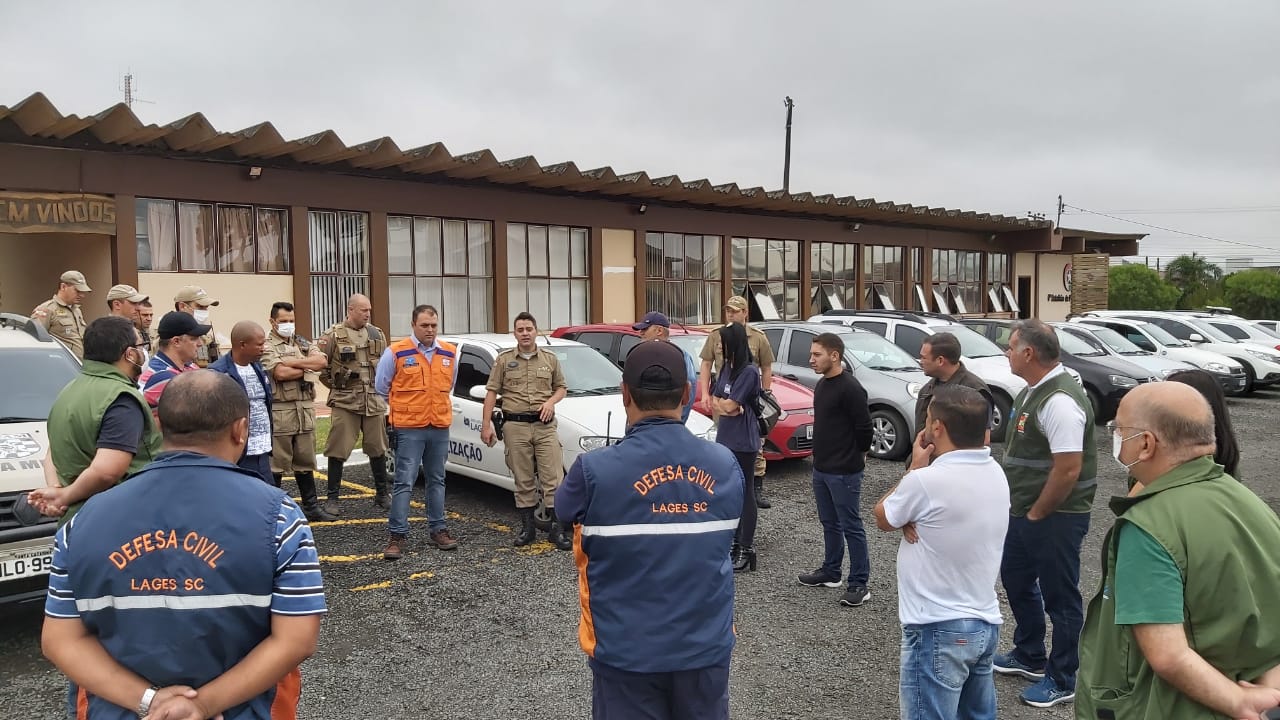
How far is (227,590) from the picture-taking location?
1968 millimetres

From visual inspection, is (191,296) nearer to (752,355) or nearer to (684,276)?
(752,355)

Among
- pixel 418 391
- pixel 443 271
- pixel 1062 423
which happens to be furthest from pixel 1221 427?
pixel 443 271

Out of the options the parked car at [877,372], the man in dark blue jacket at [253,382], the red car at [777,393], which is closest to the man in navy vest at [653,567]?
the man in dark blue jacket at [253,382]

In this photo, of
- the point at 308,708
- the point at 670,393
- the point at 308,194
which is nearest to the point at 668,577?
the point at 670,393

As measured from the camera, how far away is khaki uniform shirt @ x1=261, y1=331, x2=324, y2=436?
23.7ft

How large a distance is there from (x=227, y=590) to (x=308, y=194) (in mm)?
12845

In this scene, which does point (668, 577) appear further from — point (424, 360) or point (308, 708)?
point (424, 360)

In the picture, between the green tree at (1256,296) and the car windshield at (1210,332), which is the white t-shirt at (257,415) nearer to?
the car windshield at (1210,332)

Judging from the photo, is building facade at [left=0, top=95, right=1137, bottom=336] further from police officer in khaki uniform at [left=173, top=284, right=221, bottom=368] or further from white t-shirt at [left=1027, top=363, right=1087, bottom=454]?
white t-shirt at [left=1027, top=363, right=1087, bottom=454]

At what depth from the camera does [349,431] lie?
762 cm

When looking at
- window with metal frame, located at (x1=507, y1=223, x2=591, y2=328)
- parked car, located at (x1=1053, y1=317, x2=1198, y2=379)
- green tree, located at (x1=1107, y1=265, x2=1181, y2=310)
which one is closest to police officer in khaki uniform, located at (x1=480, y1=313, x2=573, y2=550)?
window with metal frame, located at (x1=507, y1=223, x2=591, y2=328)

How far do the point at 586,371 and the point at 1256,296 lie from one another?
47.4 metres

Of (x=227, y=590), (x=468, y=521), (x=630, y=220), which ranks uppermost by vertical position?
(x=630, y=220)

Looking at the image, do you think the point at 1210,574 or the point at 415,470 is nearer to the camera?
the point at 1210,574
